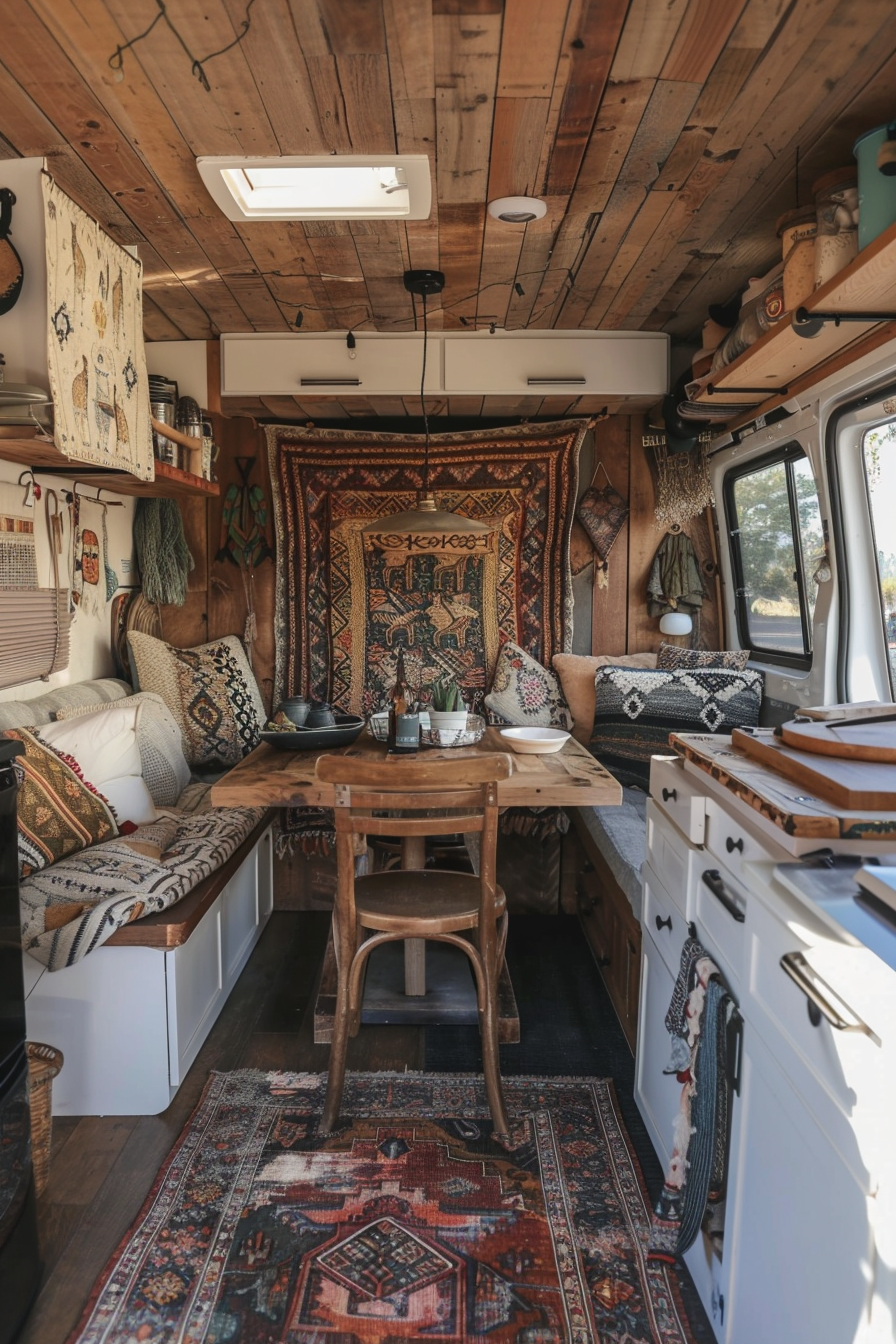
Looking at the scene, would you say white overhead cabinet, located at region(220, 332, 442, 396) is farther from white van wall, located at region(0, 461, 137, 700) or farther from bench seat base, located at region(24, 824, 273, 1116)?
bench seat base, located at region(24, 824, 273, 1116)

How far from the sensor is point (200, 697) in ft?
12.9

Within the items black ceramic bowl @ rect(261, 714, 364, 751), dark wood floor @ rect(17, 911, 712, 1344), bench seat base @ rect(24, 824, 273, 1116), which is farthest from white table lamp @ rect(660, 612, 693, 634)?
bench seat base @ rect(24, 824, 273, 1116)

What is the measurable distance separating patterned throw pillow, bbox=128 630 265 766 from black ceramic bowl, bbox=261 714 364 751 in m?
0.83

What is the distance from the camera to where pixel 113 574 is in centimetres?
392

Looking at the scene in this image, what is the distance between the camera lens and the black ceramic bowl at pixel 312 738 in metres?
3.08

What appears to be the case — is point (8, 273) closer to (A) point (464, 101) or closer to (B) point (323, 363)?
(A) point (464, 101)

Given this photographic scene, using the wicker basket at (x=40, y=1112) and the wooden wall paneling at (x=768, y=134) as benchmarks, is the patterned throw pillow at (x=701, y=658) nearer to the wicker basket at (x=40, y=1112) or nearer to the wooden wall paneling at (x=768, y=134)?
the wooden wall paneling at (x=768, y=134)

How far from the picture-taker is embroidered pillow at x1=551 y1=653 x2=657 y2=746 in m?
4.06

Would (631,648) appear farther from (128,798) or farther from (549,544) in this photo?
(128,798)

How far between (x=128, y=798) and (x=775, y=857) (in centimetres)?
225

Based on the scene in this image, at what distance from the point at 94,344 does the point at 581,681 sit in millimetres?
2481

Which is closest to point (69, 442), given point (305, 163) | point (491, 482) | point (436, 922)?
point (305, 163)

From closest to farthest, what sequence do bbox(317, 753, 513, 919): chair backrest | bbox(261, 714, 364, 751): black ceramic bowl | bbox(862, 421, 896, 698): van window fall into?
bbox(317, 753, 513, 919): chair backrest < bbox(862, 421, 896, 698): van window < bbox(261, 714, 364, 751): black ceramic bowl

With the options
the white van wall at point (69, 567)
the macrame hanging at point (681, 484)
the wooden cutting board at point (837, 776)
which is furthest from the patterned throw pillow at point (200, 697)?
the wooden cutting board at point (837, 776)
